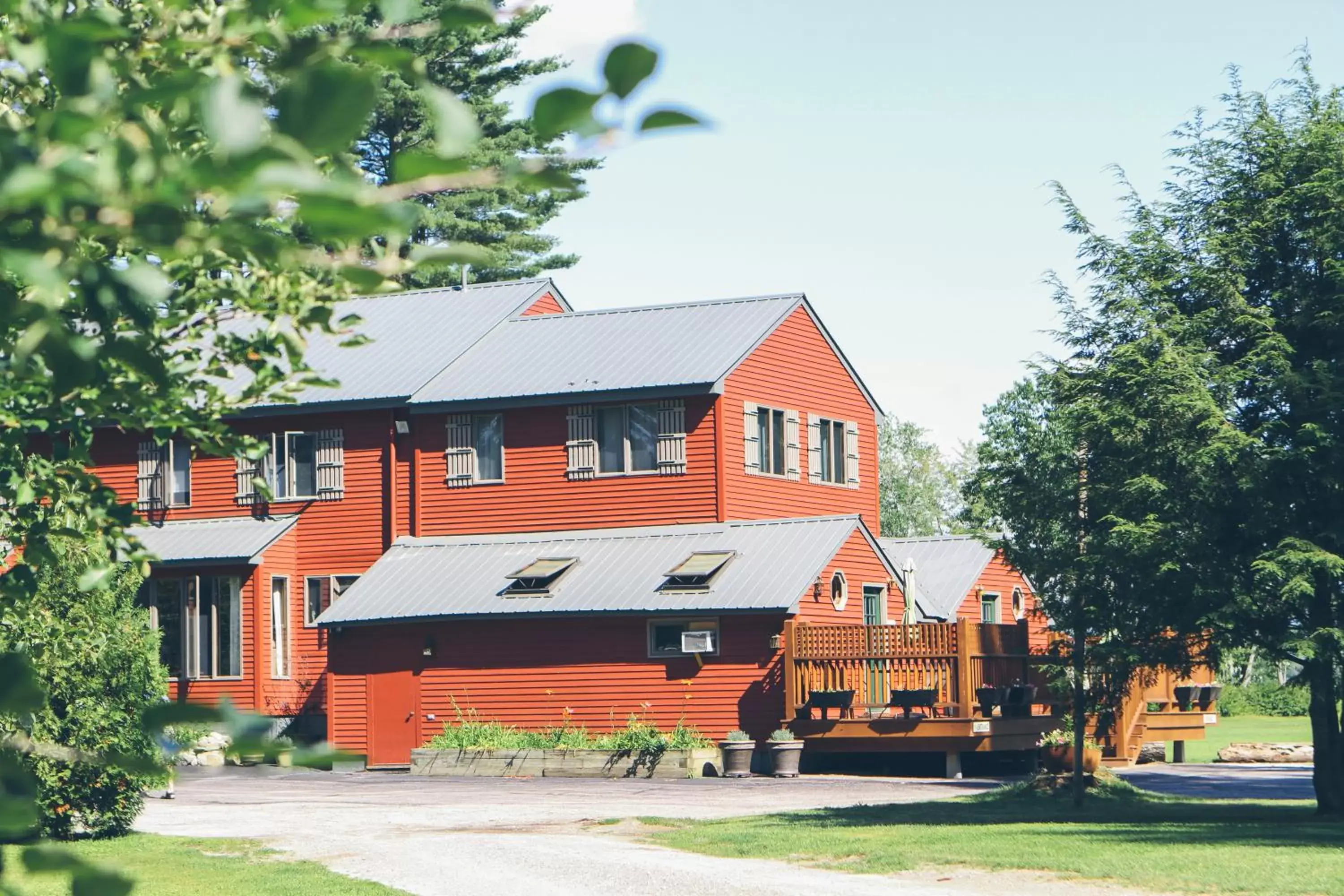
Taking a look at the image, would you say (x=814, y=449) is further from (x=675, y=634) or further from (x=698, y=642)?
(x=698, y=642)

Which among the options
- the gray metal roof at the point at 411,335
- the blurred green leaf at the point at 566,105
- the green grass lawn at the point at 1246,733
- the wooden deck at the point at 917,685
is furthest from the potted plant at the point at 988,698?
the blurred green leaf at the point at 566,105

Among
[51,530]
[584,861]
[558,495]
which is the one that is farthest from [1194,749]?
[51,530]

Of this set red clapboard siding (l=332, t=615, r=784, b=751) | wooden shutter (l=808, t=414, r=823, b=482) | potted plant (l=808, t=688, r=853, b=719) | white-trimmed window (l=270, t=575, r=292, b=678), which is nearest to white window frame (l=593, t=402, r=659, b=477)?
red clapboard siding (l=332, t=615, r=784, b=751)

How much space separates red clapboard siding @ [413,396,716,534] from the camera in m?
33.9

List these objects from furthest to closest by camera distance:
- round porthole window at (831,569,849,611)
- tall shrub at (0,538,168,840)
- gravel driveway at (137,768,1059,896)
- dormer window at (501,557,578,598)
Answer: dormer window at (501,557,578,598)
round porthole window at (831,569,849,611)
tall shrub at (0,538,168,840)
gravel driveway at (137,768,1059,896)

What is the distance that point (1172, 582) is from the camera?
1869 centimetres

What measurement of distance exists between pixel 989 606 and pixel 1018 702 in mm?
13874

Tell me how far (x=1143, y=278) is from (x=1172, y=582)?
3547 mm

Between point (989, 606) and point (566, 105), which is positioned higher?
point (566, 105)

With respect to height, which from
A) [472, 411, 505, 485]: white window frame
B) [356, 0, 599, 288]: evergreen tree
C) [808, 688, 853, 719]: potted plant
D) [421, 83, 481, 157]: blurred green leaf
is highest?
[356, 0, 599, 288]: evergreen tree

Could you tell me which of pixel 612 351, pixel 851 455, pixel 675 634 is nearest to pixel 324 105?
pixel 675 634

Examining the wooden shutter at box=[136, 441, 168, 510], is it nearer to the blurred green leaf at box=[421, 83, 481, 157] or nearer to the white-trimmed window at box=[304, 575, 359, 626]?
the white-trimmed window at box=[304, 575, 359, 626]

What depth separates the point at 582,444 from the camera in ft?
114

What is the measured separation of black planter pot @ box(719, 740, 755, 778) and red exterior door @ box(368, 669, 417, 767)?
23.7 feet
